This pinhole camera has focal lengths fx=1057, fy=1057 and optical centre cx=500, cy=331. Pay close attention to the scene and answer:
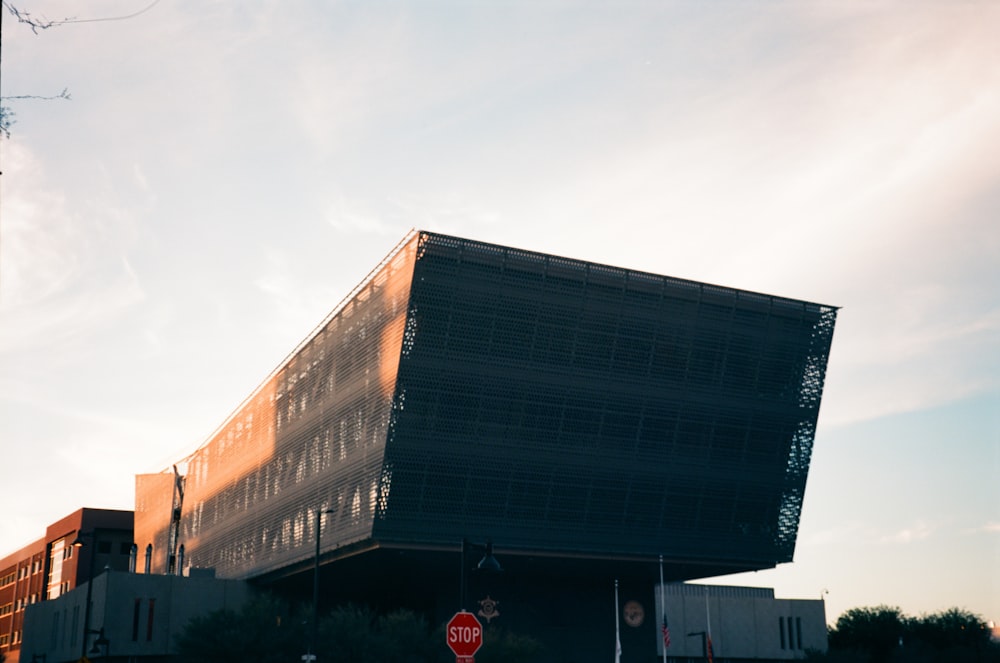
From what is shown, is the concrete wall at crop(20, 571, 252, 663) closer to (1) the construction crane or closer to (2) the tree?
(1) the construction crane

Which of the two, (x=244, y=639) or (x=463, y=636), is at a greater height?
(x=244, y=639)

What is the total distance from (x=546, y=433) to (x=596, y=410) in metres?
3.93

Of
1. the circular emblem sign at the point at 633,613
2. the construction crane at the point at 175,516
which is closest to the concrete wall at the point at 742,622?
the circular emblem sign at the point at 633,613

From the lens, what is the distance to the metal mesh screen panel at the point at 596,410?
6831 centimetres

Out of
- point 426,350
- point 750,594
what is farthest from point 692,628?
point 426,350

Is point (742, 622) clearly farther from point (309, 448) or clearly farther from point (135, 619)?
point (135, 619)

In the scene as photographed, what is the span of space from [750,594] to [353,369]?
59.1 meters

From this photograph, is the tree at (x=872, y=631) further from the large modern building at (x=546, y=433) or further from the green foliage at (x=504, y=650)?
the green foliage at (x=504, y=650)

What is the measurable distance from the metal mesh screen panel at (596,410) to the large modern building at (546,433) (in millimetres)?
131

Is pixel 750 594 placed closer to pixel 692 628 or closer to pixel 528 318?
pixel 692 628

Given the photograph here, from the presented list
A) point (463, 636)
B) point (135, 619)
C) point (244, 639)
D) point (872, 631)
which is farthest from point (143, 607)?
point (872, 631)

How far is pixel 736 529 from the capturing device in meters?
79.5

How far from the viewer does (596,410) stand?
73.1 meters

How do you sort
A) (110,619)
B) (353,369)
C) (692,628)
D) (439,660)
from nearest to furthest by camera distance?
(439,660) < (353,369) < (110,619) < (692,628)
